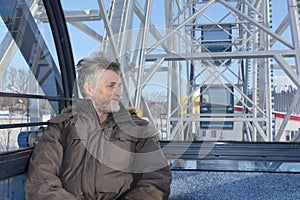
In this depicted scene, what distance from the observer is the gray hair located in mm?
1374

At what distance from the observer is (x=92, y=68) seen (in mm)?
1382

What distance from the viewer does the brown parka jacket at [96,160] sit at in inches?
45.6

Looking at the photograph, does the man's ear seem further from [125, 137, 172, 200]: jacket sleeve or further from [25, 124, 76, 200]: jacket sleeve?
[125, 137, 172, 200]: jacket sleeve

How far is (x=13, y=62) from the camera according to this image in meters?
1.69

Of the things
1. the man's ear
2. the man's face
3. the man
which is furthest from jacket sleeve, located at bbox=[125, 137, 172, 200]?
the man's ear

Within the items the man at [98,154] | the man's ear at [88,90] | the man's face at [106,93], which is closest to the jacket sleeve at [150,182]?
the man at [98,154]

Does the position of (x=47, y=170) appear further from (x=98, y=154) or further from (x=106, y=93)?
(x=106, y=93)

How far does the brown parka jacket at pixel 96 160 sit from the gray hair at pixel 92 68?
111 millimetres

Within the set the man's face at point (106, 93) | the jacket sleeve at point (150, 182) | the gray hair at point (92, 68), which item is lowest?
the jacket sleeve at point (150, 182)

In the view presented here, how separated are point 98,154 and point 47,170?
0.66ft

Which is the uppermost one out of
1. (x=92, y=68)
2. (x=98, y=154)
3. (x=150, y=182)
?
(x=92, y=68)

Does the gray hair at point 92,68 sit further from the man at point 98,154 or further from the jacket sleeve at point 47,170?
the jacket sleeve at point 47,170

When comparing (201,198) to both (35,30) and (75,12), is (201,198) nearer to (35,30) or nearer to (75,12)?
(35,30)

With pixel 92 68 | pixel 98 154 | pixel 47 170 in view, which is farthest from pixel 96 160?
pixel 92 68
